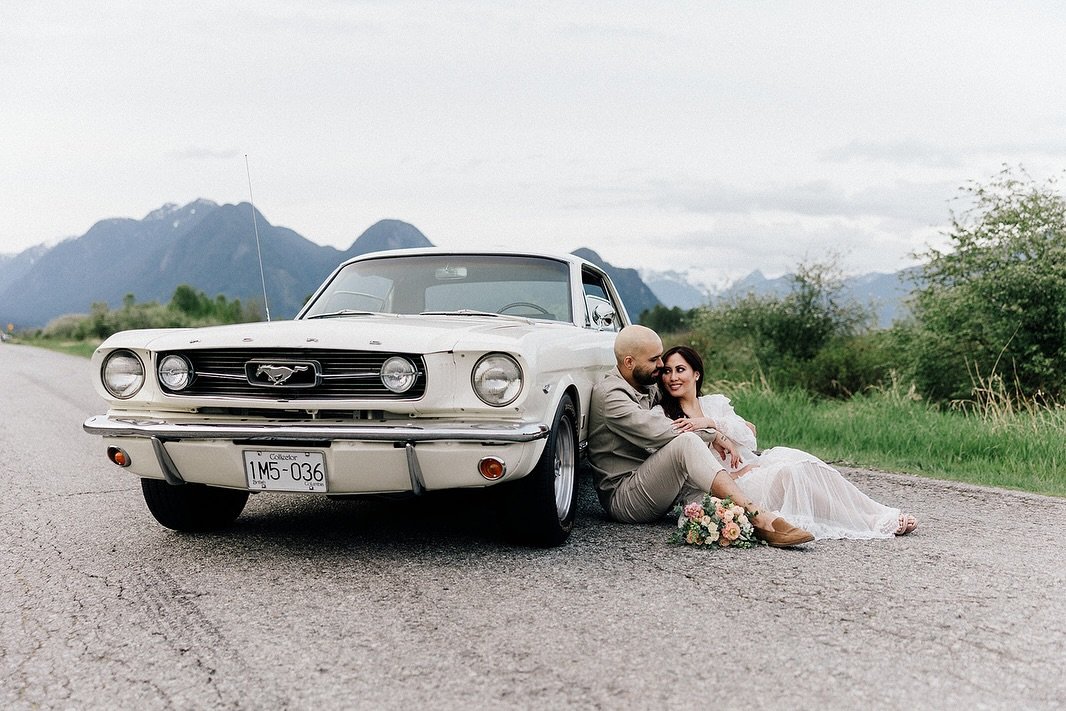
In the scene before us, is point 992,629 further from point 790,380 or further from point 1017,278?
point 790,380

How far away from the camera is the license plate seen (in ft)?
12.8

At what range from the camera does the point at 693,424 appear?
16.1 feet

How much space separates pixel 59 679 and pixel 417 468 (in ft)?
4.91

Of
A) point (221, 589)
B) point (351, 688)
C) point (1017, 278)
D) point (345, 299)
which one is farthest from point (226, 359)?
point (1017, 278)

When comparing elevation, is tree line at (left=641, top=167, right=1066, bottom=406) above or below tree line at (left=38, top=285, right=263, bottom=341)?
above

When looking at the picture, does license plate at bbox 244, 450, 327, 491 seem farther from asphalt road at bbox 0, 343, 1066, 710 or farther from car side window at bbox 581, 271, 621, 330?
car side window at bbox 581, 271, 621, 330

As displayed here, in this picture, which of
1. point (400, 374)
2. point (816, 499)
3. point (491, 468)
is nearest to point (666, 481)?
point (816, 499)

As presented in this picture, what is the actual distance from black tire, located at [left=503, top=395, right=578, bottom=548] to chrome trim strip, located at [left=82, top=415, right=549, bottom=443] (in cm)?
23

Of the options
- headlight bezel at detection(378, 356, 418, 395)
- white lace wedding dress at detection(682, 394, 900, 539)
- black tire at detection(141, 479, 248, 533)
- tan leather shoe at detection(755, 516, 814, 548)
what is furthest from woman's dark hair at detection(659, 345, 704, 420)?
black tire at detection(141, 479, 248, 533)

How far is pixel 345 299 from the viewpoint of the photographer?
5.42 metres

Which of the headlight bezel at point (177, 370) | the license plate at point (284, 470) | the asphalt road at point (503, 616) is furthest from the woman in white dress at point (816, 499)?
the headlight bezel at point (177, 370)

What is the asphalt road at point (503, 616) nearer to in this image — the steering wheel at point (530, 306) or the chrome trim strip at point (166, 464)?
the chrome trim strip at point (166, 464)

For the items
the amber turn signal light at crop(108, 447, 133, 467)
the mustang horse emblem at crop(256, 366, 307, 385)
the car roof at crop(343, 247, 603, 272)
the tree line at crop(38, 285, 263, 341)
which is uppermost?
the car roof at crop(343, 247, 603, 272)

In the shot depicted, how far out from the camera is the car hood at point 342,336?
153 inches
